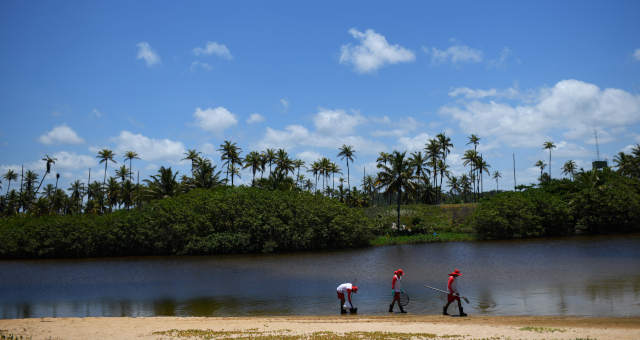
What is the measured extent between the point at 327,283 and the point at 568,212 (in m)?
49.6

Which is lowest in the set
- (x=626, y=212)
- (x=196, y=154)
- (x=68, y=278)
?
(x=68, y=278)

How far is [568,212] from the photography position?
64812 mm

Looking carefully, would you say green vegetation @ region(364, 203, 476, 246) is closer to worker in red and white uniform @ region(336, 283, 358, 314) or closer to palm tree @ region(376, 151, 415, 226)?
palm tree @ region(376, 151, 415, 226)

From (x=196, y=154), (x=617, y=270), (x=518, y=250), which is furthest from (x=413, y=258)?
(x=196, y=154)

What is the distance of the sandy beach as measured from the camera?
41.5 feet

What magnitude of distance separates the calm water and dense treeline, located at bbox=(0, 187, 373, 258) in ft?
22.5

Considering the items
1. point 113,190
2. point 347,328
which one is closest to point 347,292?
point 347,328

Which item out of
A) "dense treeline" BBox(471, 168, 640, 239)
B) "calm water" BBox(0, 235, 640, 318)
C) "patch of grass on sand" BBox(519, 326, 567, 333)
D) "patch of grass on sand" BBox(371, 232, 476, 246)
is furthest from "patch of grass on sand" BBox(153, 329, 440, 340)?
"dense treeline" BBox(471, 168, 640, 239)

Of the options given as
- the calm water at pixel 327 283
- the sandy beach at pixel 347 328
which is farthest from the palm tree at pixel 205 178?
the sandy beach at pixel 347 328

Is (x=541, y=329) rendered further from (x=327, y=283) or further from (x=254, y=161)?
(x=254, y=161)

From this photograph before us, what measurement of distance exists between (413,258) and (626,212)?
127 feet

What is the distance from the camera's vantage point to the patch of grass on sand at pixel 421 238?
64.5m

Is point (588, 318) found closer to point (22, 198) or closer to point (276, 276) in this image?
point (276, 276)

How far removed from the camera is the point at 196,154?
9131 centimetres
